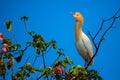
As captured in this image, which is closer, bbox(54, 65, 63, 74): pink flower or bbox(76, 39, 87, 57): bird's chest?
bbox(54, 65, 63, 74): pink flower

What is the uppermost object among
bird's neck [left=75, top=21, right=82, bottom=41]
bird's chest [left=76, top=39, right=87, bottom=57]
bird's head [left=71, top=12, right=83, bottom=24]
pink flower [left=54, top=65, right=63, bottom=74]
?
bird's head [left=71, top=12, right=83, bottom=24]

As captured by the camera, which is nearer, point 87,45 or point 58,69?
point 58,69

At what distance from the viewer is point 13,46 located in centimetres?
98

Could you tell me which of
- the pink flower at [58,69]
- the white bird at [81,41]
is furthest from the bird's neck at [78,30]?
the pink flower at [58,69]

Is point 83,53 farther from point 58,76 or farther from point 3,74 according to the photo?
point 3,74

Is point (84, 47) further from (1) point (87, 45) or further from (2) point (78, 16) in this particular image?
(2) point (78, 16)

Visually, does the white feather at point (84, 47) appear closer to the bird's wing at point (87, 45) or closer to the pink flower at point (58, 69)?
A: the bird's wing at point (87, 45)

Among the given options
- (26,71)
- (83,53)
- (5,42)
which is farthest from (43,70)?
(83,53)

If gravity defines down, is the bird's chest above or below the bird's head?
below

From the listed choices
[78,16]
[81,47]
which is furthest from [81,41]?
[78,16]

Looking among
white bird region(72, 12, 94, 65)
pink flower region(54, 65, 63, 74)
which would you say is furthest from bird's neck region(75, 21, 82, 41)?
pink flower region(54, 65, 63, 74)

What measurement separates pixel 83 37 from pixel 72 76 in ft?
2.32

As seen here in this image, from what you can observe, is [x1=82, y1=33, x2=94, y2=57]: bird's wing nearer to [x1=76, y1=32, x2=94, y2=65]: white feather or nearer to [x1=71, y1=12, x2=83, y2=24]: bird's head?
[x1=76, y1=32, x2=94, y2=65]: white feather

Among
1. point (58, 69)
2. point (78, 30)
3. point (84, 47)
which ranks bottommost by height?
point (58, 69)
